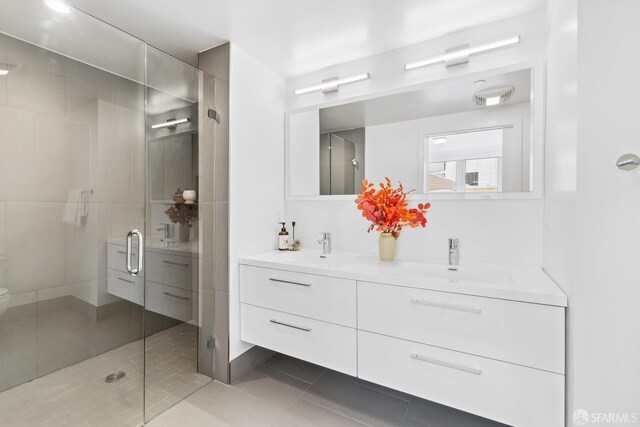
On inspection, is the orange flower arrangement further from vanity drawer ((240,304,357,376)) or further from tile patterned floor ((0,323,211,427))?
tile patterned floor ((0,323,211,427))

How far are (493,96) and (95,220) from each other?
2.31 m

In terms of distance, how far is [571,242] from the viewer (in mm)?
A: 1044

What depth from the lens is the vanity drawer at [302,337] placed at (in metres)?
1.55

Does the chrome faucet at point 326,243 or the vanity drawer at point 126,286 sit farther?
the chrome faucet at point 326,243

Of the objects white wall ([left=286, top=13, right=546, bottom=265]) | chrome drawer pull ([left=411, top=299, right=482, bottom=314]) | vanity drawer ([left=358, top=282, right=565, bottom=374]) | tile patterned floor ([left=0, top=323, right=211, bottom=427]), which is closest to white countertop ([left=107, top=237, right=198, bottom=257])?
tile patterned floor ([left=0, top=323, right=211, bottom=427])

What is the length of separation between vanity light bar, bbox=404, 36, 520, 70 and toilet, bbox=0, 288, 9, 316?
8.01 feet

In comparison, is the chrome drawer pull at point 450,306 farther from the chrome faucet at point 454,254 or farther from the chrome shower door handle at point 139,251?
the chrome shower door handle at point 139,251

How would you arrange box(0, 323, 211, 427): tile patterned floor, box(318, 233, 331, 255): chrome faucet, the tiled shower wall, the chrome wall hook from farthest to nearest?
1. box(318, 233, 331, 255): chrome faucet
2. box(0, 323, 211, 427): tile patterned floor
3. the tiled shower wall
4. the chrome wall hook

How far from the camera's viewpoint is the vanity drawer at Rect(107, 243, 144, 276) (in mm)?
1528

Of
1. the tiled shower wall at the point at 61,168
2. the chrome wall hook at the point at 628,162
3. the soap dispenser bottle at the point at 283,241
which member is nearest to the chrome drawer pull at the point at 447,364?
the chrome wall hook at the point at 628,162

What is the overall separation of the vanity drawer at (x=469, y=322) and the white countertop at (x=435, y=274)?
1.3 inches

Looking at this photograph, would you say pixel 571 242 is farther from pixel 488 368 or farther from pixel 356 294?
pixel 356 294

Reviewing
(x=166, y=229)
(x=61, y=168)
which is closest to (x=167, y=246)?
(x=166, y=229)

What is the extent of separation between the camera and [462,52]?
169 cm
